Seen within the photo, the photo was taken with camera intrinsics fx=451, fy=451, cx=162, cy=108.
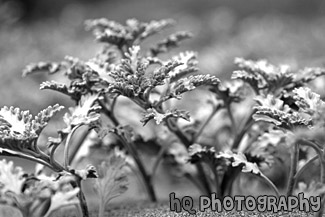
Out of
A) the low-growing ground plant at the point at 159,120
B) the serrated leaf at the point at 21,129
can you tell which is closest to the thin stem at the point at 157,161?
the low-growing ground plant at the point at 159,120

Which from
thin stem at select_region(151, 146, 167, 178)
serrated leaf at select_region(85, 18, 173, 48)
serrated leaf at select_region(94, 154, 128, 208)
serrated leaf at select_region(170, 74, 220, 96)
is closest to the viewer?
serrated leaf at select_region(170, 74, 220, 96)

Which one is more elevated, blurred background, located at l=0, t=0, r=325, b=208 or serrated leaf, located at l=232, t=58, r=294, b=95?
blurred background, located at l=0, t=0, r=325, b=208

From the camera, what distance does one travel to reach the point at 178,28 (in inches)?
190

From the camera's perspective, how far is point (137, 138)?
76.5 inches

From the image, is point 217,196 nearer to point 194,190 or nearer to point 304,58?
point 194,190

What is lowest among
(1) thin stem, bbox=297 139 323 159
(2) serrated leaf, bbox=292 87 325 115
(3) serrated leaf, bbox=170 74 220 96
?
(1) thin stem, bbox=297 139 323 159

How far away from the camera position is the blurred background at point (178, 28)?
11.2 feet

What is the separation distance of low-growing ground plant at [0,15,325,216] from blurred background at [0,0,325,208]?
745mm

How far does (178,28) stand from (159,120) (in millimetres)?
3579

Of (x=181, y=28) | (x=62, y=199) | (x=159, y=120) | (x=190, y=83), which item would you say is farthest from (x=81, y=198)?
(x=181, y=28)

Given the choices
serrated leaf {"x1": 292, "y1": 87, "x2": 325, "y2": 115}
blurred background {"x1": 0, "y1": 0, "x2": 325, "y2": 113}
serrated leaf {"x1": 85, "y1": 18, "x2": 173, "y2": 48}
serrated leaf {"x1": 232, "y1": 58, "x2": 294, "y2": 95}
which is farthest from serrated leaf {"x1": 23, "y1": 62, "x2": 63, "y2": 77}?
blurred background {"x1": 0, "y1": 0, "x2": 325, "y2": 113}

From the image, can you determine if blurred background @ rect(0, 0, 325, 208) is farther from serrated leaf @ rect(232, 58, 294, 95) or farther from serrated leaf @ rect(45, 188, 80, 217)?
serrated leaf @ rect(45, 188, 80, 217)

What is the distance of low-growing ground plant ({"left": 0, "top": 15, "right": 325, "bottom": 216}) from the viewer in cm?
136

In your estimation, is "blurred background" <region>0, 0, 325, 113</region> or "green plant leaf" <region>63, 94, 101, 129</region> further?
"blurred background" <region>0, 0, 325, 113</region>
